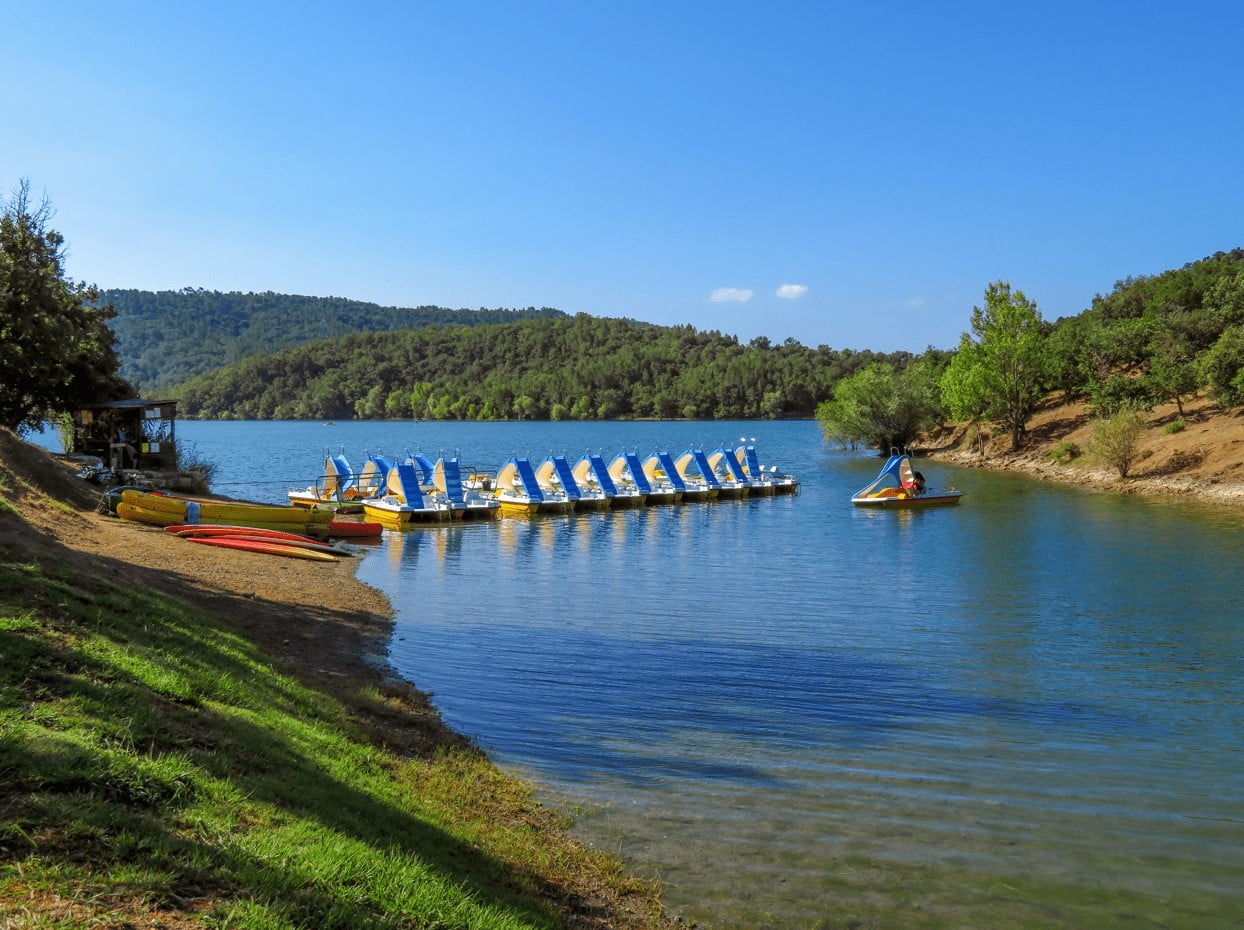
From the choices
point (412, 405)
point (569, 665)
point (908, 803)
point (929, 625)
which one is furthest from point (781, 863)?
point (412, 405)

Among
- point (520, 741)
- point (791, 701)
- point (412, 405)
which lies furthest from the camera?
point (412, 405)

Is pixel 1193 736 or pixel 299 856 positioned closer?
pixel 299 856

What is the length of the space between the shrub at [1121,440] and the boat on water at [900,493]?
13.7 meters

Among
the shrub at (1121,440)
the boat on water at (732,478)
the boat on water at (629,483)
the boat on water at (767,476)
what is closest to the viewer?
the boat on water at (629,483)

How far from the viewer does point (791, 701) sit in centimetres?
1270

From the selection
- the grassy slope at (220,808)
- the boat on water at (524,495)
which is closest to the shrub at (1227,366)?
the boat on water at (524,495)

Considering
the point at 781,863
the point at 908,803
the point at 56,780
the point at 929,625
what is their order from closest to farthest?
the point at 56,780 → the point at 781,863 → the point at 908,803 → the point at 929,625

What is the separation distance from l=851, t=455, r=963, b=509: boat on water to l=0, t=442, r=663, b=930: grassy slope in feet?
116

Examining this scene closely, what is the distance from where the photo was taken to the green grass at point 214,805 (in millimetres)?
4422

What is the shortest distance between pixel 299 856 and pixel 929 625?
50.4 ft

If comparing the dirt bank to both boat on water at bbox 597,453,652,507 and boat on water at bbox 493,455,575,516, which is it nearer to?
boat on water at bbox 597,453,652,507

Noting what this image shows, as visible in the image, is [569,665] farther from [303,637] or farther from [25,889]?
[25,889]

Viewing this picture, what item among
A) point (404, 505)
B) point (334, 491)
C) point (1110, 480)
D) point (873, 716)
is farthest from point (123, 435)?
point (1110, 480)

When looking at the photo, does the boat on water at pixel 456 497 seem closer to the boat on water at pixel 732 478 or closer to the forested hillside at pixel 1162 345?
the boat on water at pixel 732 478
